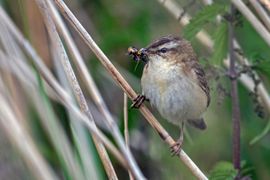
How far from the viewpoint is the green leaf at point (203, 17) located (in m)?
3.27

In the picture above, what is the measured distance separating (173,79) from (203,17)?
1.23 ft

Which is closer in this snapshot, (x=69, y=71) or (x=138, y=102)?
(x=69, y=71)

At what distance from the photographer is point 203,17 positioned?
3312 millimetres

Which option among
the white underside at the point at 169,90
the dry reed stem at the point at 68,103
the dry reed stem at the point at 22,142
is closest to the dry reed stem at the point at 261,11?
the white underside at the point at 169,90

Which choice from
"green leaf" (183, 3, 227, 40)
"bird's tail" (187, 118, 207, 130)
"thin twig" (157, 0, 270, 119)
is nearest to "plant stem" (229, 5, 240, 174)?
"green leaf" (183, 3, 227, 40)

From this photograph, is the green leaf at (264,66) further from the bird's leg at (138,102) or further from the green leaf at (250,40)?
the green leaf at (250,40)

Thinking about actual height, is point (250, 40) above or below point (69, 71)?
below

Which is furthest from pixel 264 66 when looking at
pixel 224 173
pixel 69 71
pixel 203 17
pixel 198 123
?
pixel 69 71

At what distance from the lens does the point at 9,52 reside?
3025mm

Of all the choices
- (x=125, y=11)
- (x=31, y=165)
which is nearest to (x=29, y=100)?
(x=31, y=165)

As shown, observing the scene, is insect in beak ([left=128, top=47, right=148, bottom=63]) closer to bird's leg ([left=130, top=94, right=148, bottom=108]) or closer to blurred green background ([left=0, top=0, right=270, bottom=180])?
bird's leg ([left=130, top=94, right=148, bottom=108])

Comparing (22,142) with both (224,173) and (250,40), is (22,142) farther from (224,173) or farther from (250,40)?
(250,40)

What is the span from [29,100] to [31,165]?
0.76m

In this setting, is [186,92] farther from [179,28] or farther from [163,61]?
[179,28]
